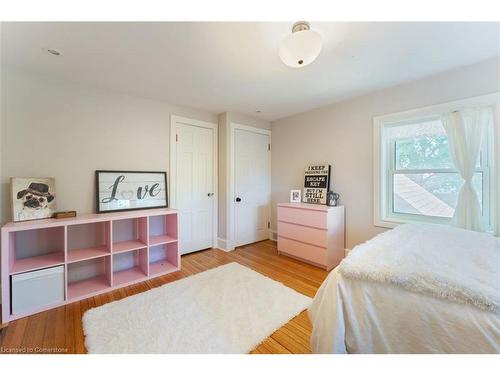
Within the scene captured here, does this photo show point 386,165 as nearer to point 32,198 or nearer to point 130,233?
point 130,233

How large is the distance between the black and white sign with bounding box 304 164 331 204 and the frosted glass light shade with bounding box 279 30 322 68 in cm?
192

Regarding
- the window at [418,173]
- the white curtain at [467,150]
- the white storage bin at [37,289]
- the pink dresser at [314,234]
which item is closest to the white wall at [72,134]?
the white storage bin at [37,289]

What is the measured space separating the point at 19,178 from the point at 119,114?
3.78ft

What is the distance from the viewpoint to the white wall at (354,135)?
2.01 metres

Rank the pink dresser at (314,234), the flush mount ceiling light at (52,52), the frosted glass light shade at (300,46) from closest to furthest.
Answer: the frosted glass light shade at (300,46), the flush mount ceiling light at (52,52), the pink dresser at (314,234)

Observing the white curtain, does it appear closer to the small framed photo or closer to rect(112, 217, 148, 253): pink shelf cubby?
the small framed photo

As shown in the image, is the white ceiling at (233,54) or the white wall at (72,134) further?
the white wall at (72,134)

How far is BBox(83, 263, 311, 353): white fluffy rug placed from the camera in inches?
55.3

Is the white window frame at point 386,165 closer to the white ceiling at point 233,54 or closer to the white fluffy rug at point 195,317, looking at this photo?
the white ceiling at point 233,54

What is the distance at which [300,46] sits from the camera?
1326 millimetres

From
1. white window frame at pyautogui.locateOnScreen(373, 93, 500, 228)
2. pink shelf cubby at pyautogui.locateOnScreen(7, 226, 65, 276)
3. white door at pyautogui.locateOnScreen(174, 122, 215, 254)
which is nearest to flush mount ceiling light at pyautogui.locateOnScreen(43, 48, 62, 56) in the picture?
white door at pyautogui.locateOnScreen(174, 122, 215, 254)

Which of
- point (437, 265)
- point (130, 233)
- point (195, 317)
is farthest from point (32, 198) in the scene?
point (437, 265)
